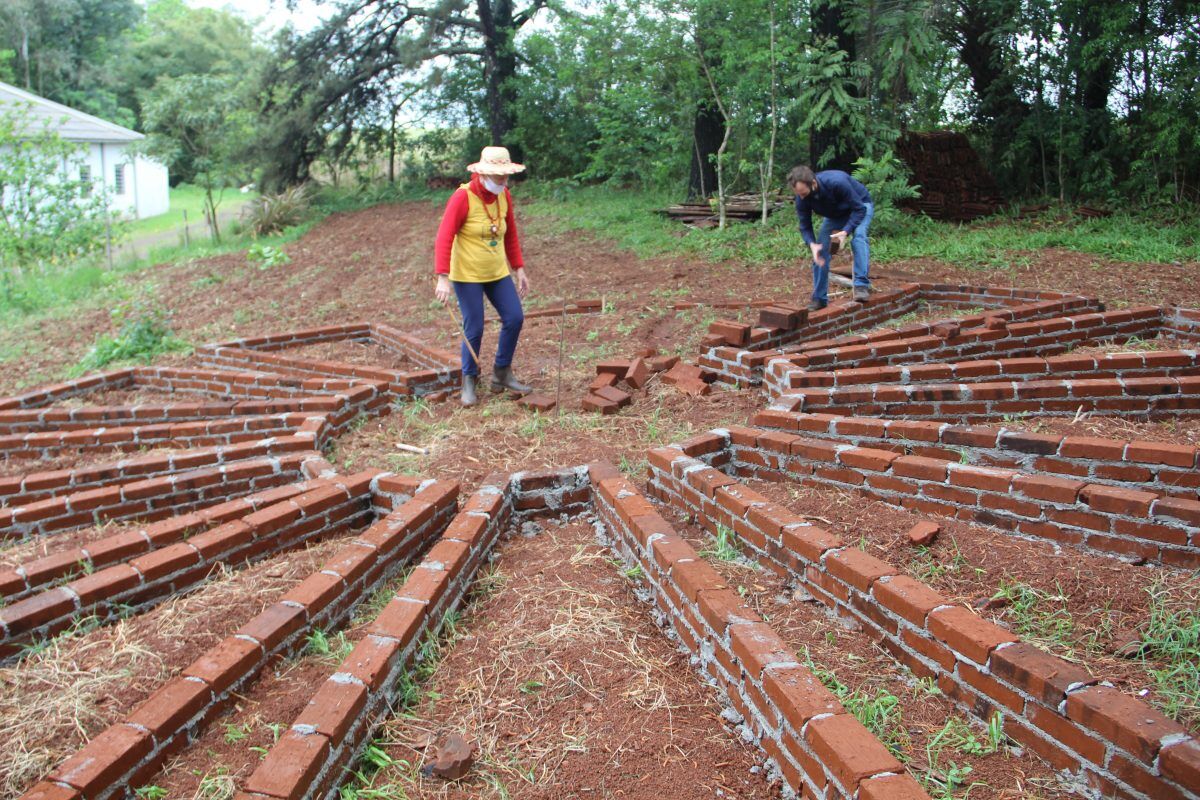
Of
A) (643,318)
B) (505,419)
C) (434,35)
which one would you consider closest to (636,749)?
(505,419)

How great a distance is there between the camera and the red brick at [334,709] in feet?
7.80

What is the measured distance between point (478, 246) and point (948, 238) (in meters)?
6.55

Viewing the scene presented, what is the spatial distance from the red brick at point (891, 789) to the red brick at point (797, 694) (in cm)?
27

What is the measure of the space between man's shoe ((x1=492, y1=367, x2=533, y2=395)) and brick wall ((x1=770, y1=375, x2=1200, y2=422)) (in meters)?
1.91

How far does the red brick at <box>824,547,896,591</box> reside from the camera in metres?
2.90

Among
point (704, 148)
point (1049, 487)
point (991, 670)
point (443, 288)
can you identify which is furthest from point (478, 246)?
point (704, 148)

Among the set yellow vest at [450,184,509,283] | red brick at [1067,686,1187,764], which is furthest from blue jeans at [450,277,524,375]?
red brick at [1067,686,1187,764]

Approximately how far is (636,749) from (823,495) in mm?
1851

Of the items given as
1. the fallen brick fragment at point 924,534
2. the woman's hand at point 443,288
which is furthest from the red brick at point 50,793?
the woman's hand at point 443,288

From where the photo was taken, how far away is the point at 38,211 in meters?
15.3

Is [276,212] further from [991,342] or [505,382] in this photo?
[991,342]

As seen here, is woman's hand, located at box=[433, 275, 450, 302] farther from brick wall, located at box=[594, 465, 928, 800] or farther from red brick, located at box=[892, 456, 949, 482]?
red brick, located at box=[892, 456, 949, 482]

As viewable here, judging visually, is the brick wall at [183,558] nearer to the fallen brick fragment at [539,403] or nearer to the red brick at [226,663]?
the red brick at [226,663]

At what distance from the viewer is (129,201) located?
33.6m
